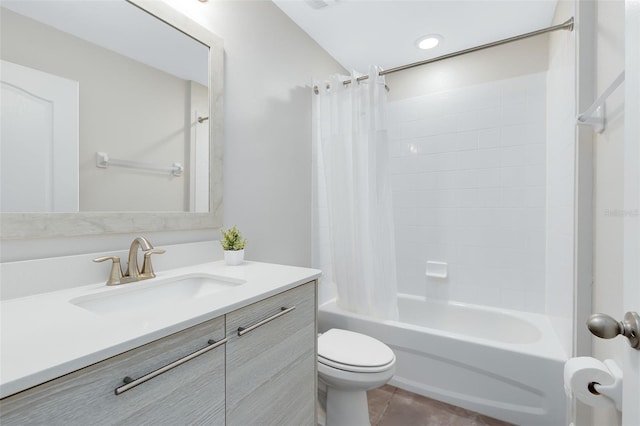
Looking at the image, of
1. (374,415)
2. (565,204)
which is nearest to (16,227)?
(374,415)

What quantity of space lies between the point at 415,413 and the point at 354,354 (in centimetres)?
64

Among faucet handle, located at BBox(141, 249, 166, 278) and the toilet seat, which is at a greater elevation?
faucet handle, located at BBox(141, 249, 166, 278)

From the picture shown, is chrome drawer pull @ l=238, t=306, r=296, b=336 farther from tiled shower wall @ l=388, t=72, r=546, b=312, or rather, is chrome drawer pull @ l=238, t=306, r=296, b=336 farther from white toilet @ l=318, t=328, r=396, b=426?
tiled shower wall @ l=388, t=72, r=546, b=312

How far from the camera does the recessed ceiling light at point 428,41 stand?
209 cm

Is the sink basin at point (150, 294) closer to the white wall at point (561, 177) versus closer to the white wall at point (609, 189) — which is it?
the white wall at point (609, 189)

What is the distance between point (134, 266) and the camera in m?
1.05

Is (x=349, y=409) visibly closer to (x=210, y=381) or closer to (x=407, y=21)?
(x=210, y=381)

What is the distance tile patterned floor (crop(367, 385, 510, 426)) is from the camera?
5.19 ft

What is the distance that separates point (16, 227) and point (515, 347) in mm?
2169

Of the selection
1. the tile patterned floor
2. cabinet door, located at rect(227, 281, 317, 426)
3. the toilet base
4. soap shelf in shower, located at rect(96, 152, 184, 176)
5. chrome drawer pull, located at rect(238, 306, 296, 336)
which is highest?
soap shelf in shower, located at rect(96, 152, 184, 176)

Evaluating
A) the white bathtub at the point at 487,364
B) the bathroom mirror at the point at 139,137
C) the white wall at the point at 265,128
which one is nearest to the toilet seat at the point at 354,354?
the white bathtub at the point at 487,364

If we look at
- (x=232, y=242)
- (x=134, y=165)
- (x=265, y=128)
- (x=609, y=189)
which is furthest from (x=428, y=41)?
(x=134, y=165)

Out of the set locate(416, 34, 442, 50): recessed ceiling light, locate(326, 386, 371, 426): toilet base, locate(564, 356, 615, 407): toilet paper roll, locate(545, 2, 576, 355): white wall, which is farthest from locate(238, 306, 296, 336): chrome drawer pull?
locate(416, 34, 442, 50): recessed ceiling light

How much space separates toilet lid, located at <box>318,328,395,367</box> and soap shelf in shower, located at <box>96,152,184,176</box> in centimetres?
111
